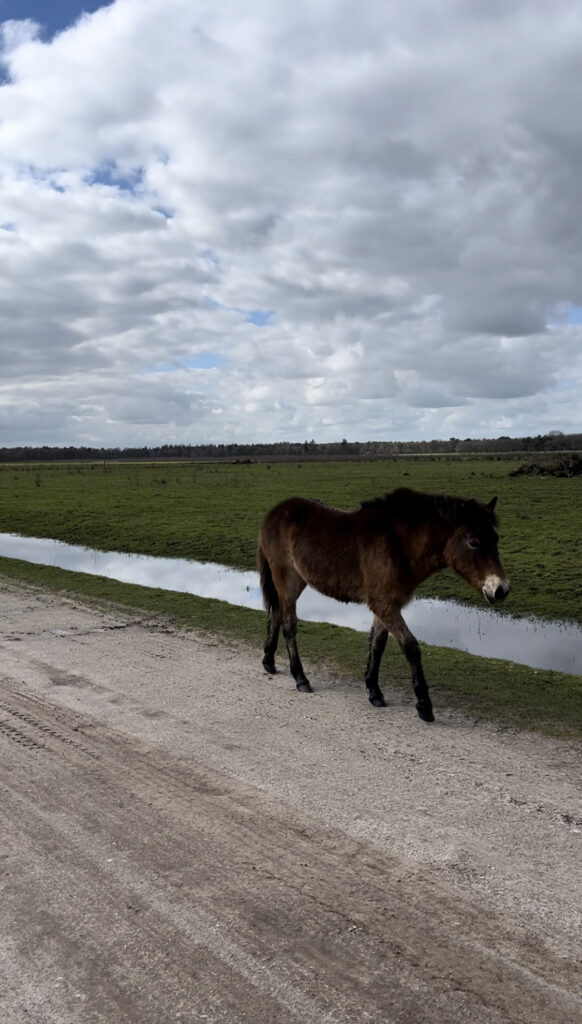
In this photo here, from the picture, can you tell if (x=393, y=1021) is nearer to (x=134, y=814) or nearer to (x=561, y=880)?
(x=561, y=880)

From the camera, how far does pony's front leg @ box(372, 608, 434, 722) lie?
7082 mm

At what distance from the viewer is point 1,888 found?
4.21 meters

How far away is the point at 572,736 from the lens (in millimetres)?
6688

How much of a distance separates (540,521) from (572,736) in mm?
21251

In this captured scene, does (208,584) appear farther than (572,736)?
Yes

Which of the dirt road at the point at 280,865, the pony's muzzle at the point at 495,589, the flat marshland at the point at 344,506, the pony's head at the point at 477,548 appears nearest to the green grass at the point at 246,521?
the flat marshland at the point at 344,506

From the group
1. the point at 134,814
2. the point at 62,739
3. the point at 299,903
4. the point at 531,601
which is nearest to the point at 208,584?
the point at 531,601

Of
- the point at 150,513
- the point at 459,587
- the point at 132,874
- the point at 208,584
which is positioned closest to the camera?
the point at 132,874

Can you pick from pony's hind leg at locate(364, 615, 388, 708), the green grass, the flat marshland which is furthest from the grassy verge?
the green grass

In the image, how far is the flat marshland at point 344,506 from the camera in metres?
8.40

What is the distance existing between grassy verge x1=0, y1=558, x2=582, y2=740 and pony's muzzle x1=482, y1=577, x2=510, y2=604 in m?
1.31

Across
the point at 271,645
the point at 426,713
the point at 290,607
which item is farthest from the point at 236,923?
the point at 271,645

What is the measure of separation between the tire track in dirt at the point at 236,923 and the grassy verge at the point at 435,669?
10.4 ft

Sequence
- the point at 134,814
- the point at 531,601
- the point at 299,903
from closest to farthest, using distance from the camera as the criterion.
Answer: the point at 299,903, the point at 134,814, the point at 531,601
